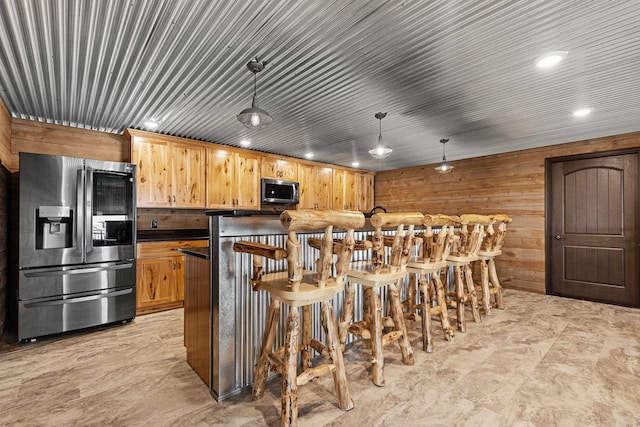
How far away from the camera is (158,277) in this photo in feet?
12.1

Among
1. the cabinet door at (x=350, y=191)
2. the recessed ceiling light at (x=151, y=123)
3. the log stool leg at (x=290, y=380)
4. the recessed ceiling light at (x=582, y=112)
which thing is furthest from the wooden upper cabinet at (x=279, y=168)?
the recessed ceiling light at (x=582, y=112)

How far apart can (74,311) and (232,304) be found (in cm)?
229

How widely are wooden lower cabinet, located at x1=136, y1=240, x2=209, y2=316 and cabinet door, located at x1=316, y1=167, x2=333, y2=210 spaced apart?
2906mm

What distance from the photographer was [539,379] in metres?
2.07

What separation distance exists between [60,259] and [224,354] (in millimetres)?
2362

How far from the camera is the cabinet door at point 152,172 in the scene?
3.96 m

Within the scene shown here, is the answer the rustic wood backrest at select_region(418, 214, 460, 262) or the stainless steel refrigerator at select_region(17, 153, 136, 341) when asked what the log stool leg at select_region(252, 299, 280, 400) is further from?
the stainless steel refrigerator at select_region(17, 153, 136, 341)

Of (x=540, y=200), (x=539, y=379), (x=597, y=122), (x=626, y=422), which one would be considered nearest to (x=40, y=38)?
(x=539, y=379)

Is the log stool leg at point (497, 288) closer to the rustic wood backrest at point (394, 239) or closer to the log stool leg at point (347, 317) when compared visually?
the rustic wood backrest at point (394, 239)

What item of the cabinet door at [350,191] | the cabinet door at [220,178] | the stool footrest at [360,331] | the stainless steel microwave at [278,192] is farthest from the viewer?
the cabinet door at [350,191]

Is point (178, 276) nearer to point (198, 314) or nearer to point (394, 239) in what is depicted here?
point (198, 314)

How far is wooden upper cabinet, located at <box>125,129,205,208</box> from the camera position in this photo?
3.97m

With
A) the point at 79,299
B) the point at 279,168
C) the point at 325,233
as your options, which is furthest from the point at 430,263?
the point at 279,168

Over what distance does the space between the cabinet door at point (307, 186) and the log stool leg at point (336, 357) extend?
4160mm
